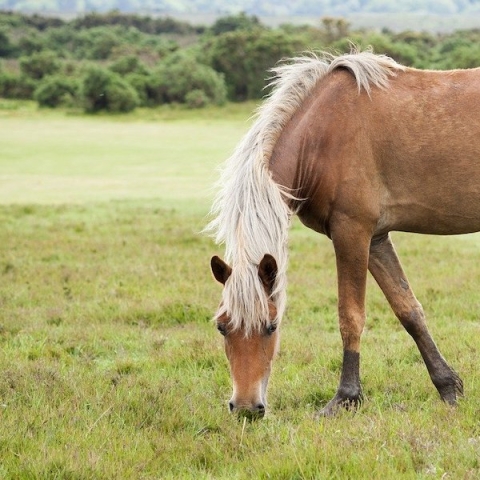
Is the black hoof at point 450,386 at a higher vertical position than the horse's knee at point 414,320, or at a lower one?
lower

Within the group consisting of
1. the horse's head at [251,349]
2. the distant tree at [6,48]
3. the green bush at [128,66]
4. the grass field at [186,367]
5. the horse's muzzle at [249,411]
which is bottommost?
the distant tree at [6,48]

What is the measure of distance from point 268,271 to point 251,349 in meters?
0.49

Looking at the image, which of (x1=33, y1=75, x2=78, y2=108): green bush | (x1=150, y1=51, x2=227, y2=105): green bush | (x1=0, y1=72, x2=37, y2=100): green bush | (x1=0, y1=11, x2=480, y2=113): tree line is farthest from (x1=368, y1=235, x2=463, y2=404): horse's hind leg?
(x1=0, y1=72, x2=37, y2=100): green bush

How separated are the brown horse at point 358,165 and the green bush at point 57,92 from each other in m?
45.9

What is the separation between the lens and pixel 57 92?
50125 mm

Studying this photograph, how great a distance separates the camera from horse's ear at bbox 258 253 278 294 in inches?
187

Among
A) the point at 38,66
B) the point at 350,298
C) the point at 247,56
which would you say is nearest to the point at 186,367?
the point at 350,298

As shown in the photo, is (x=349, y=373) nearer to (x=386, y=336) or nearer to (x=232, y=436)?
(x=232, y=436)

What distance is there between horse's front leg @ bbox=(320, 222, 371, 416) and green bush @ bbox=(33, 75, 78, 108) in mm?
46291

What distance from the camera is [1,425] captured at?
4.74 meters

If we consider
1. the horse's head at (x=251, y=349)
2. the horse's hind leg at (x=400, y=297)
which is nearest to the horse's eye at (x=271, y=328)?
the horse's head at (x=251, y=349)

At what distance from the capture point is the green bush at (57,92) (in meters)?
49.7

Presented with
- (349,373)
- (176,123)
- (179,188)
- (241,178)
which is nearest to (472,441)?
(349,373)

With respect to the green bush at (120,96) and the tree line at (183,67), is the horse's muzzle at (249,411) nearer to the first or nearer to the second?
the tree line at (183,67)
